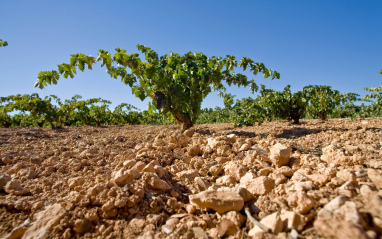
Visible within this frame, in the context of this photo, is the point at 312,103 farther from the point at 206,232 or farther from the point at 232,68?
the point at 206,232

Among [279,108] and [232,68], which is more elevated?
[232,68]

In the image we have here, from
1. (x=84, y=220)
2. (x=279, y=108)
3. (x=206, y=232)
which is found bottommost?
(x=206, y=232)

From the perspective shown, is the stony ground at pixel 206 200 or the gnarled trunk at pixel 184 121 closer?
the stony ground at pixel 206 200

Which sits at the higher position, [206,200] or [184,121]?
[184,121]

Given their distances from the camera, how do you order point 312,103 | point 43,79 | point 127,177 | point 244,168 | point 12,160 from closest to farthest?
point 127,177 < point 244,168 < point 12,160 < point 43,79 < point 312,103

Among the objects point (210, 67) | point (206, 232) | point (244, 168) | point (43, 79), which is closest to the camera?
point (206, 232)

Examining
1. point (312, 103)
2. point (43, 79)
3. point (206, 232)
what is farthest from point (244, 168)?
point (312, 103)

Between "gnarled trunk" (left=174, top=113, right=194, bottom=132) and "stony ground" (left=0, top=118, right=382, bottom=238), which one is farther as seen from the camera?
"gnarled trunk" (left=174, top=113, right=194, bottom=132)

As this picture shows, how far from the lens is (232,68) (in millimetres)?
4184

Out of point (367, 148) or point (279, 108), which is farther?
point (279, 108)

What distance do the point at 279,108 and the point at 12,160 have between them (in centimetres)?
571

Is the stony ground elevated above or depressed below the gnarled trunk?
below

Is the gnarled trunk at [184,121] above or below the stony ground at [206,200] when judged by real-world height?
above

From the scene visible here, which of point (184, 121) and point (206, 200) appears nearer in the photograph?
point (206, 200)
